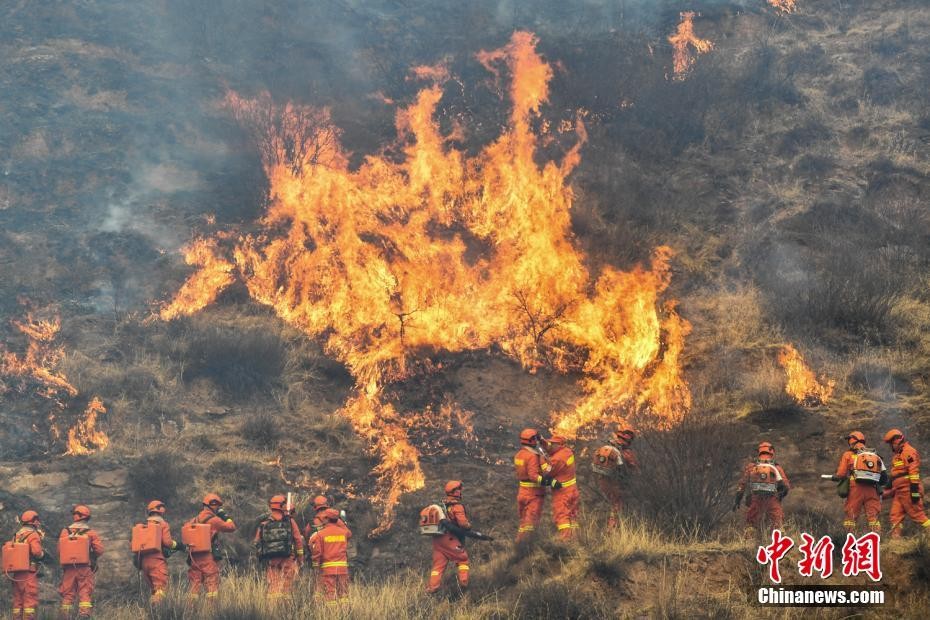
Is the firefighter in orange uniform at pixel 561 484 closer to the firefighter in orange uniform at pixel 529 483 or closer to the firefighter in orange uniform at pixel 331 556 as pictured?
the firefighter in orange uniform at pixel 529 483

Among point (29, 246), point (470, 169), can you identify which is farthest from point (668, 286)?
point (29, 246)

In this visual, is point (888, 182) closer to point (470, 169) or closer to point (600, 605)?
point (470, 169)

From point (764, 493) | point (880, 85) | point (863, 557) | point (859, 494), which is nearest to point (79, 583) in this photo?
point (764, 493)

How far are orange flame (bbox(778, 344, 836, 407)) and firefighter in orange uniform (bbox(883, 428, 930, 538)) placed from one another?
2.91 metres

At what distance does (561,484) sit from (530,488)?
44cm

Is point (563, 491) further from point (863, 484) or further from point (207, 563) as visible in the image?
point (207, 563)

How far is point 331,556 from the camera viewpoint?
468 inches

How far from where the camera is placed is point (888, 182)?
20.5 metres

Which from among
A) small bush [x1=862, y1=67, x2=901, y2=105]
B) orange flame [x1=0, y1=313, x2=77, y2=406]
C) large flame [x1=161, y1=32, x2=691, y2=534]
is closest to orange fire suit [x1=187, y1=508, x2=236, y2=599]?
large flame [x1=161, y1=32, x2=691, y2=534]

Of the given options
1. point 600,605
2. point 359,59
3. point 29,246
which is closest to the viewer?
point 600,605

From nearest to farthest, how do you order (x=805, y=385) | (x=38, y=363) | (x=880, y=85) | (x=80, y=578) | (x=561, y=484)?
(x=80, y=578) → (x=561, y=484) → (x=805, y=385) → (x=38, y=363) → (x=880, y=85)

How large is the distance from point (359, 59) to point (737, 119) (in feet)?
32.7

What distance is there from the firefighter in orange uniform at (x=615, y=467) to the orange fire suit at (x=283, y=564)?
4.23 meters

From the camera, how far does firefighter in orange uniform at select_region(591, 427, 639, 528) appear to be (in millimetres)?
12633
